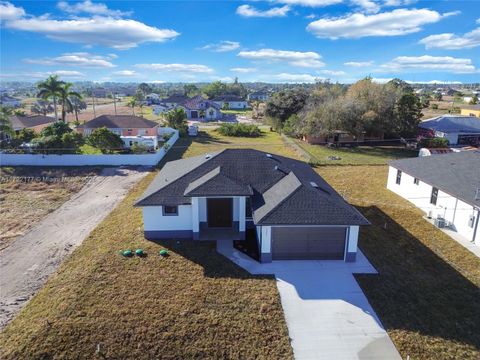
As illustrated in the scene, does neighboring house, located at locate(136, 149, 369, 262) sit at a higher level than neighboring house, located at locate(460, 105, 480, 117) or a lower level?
lower

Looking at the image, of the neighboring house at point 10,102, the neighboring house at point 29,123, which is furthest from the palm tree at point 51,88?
the neighboring house at point 10,102

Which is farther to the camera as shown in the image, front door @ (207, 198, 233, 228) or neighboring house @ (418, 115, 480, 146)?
neighboring house @ (418, 115, 480, 146)

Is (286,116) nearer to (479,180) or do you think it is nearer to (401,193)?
(401,193)

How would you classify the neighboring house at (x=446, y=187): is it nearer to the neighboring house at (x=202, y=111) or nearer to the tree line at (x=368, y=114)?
the tree line at (x=368, y=114)

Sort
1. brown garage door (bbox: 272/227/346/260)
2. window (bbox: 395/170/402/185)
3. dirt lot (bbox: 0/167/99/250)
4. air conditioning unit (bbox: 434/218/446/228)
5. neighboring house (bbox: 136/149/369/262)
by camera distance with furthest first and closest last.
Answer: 1. window (bbox: 395/170/402/185)
2. dirt lot (bbox: 0/167/99/250)
3. air conditioning unit (bbox: 434/218/446/228)
4. brown garage door (bbox: 272/227/346/260)
5. neighboring house (bbox: 136/149/369/262)

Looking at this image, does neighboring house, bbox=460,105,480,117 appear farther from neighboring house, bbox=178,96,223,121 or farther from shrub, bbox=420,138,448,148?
neighboring house, bbox=178,96,223,121

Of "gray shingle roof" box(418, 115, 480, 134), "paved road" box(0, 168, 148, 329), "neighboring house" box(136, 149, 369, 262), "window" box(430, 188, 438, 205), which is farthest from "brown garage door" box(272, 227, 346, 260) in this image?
"gray shingle roof" box(418, 115, 480, 134)

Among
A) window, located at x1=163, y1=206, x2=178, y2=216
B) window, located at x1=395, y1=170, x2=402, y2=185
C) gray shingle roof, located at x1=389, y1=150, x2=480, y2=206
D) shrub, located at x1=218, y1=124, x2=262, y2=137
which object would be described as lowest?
window, located at x1=163, y1=206, x2=178, y2=216
